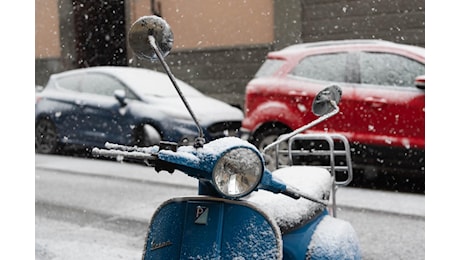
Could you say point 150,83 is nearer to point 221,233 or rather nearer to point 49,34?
point 49,34

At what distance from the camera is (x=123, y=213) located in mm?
5145

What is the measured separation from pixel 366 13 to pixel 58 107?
512cm

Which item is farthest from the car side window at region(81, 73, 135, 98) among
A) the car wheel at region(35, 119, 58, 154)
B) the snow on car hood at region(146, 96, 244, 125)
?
the car wheel at region(35, 119, 58, 154)

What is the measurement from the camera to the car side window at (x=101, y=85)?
324 inches

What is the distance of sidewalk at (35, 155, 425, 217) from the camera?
532 centimetres

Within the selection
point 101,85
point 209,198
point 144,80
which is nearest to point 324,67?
point 144,80

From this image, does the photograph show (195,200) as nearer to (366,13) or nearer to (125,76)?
(125,76)

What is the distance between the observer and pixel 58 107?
8688mm

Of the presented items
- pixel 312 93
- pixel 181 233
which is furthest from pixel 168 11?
pixel 181 233

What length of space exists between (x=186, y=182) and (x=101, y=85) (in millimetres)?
2633

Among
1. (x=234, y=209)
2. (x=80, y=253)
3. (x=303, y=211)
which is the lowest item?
(x=80, y=253)

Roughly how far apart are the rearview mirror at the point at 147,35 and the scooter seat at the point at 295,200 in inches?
24.4

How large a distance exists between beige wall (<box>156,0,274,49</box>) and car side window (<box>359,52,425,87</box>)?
10.7 feet

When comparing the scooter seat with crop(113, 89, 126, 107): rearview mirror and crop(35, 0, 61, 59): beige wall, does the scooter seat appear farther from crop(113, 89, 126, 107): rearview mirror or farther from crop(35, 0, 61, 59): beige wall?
crop(35, 0, 61, 59): beige wall
